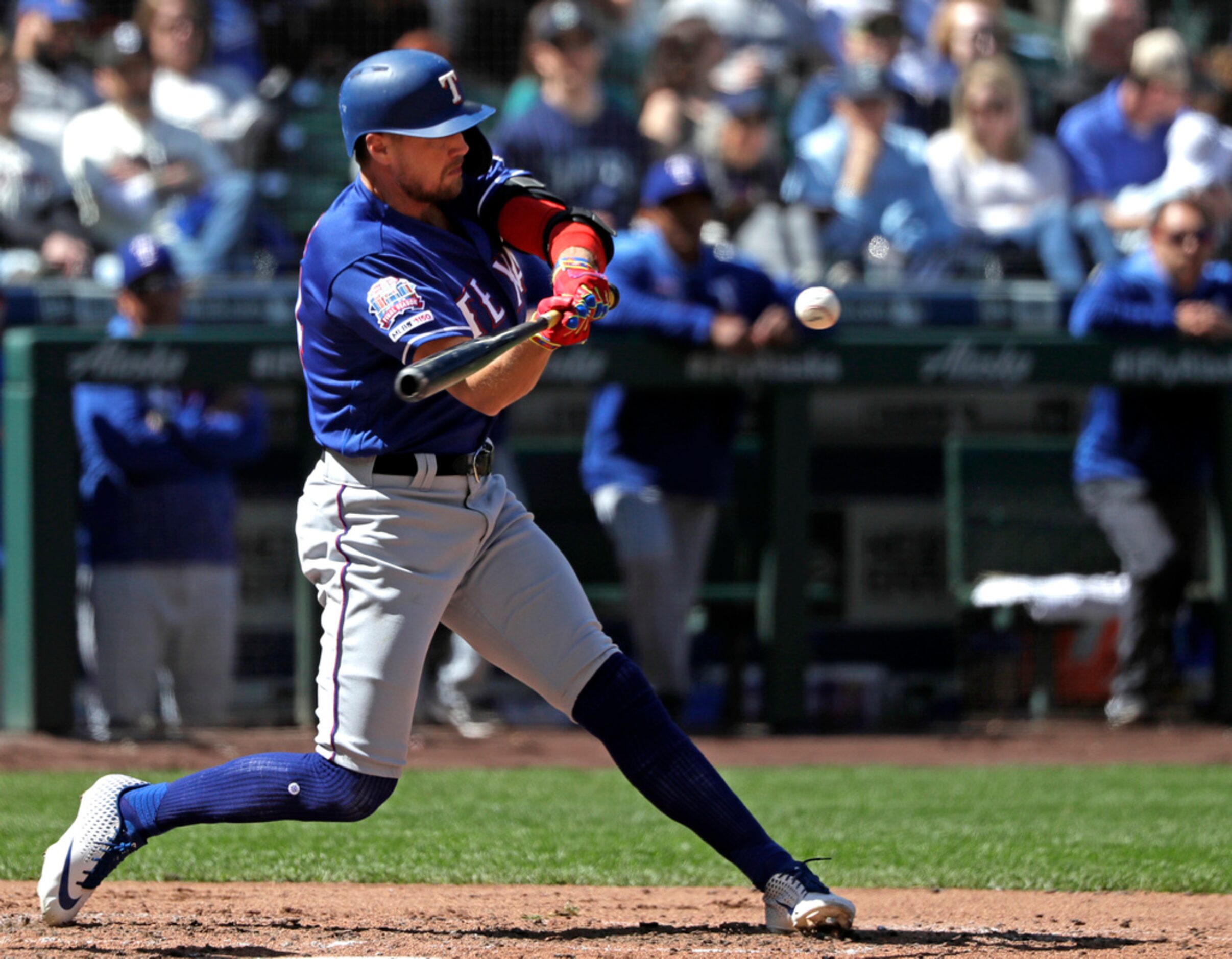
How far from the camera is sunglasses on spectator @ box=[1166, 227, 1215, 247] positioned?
299 inches

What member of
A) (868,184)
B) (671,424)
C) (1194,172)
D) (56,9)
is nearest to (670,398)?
(671,424)

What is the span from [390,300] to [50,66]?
5886 millimetres

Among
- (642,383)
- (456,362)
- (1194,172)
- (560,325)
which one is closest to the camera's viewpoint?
(456,362)

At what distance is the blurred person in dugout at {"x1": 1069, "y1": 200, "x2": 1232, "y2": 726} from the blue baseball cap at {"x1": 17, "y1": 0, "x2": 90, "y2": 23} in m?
4.82

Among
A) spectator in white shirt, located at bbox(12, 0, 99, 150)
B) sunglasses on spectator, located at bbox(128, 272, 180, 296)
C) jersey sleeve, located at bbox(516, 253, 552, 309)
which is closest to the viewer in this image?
jersey sleeve, located at bbox(516, 253, 552, 309)

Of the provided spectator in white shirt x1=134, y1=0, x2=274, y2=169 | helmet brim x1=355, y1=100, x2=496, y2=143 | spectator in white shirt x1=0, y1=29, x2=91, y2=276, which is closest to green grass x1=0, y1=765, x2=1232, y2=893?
helmet brim x1=355, y1=100, x2=496, y2=143

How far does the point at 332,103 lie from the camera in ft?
A: 26.8

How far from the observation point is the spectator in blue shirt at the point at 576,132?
26.8 feet

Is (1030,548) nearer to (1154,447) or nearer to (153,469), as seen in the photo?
(1154,447)

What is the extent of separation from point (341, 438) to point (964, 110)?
233 inches

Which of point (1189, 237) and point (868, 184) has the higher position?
point (868, 184)

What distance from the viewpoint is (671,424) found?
7258mm

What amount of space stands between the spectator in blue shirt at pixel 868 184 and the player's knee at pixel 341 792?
5297 mm

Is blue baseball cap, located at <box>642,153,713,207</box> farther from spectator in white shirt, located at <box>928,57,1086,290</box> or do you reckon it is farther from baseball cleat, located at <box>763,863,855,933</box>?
baseball cleat, located at <box>763,863,855,933</box>
